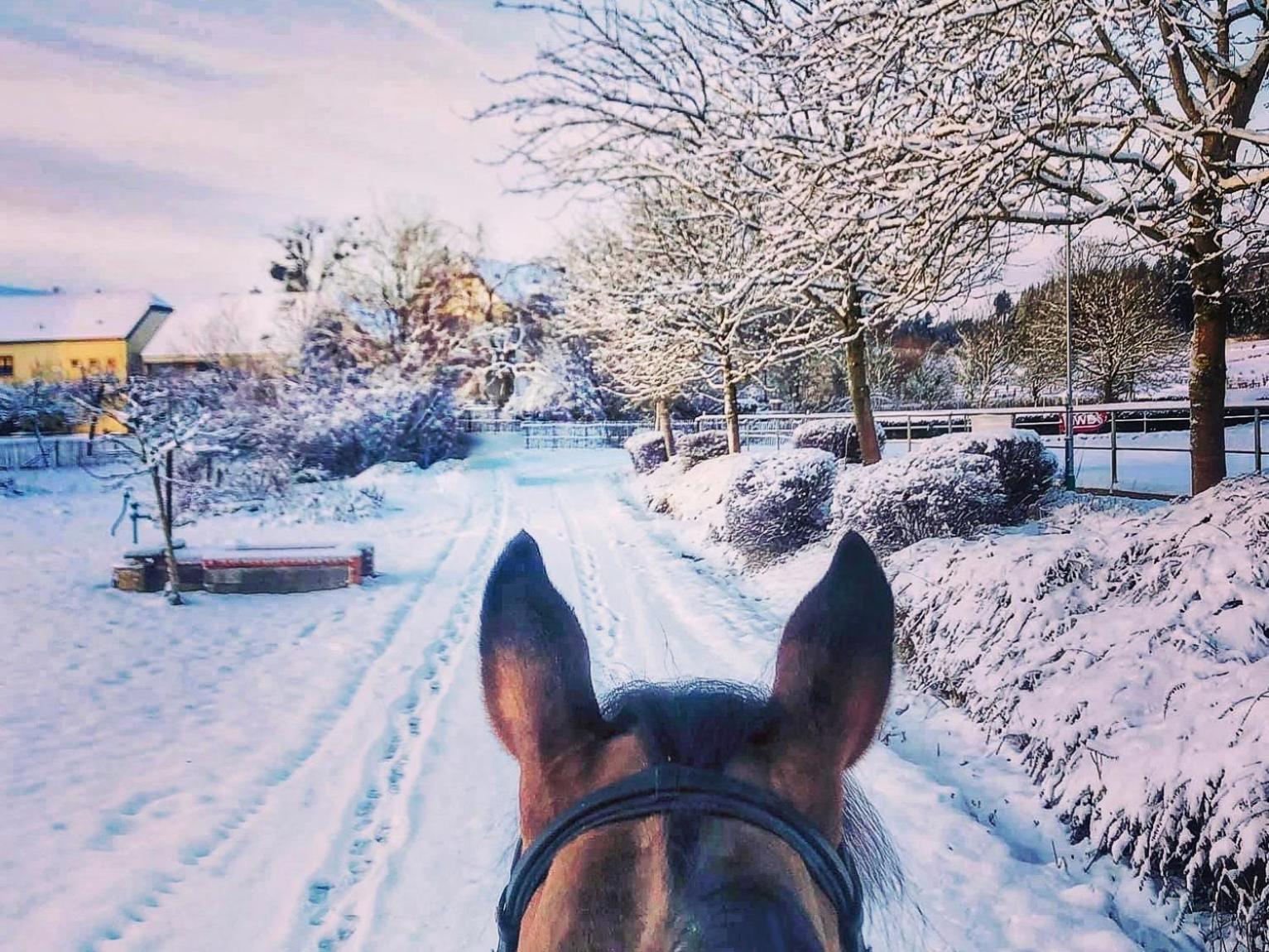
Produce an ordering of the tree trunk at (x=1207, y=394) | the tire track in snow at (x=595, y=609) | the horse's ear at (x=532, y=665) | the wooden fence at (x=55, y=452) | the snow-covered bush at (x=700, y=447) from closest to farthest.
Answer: the horse's ear at (x=532, y=665) → the tire track in snow at (x=595, y=609) → the tree trunk at (x=1207, y=394) → the wooden fence at (x=55, y=452) → the snow-covered bush at (x=700, y=447)

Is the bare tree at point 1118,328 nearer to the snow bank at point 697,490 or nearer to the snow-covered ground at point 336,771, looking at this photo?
the snow-covered ground at point 336,771

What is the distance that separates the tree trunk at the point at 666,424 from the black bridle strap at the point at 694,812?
428 inches

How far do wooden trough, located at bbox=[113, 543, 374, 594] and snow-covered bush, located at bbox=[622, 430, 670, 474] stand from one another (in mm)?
5316

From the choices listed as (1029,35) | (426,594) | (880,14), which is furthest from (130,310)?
(1029,35)

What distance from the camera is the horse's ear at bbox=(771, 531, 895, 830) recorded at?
2.77 feet

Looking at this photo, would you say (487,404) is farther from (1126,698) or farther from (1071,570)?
(1126,698)

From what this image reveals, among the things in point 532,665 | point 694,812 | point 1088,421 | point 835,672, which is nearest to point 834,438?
point 1088,421

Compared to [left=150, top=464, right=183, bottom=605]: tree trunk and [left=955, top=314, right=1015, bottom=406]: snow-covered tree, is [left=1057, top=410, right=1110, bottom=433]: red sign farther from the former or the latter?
[left=150, top=464, right=183, bottom=605]: tree trunk

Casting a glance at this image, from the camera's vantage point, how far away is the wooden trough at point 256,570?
21.3 ft

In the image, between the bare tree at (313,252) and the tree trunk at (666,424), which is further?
the tree trunk at (666,424)

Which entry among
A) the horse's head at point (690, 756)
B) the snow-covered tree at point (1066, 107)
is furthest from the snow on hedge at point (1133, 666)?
the horse's head at point (690, 756)

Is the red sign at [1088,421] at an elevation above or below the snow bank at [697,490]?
above

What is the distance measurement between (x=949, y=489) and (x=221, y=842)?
456 cm

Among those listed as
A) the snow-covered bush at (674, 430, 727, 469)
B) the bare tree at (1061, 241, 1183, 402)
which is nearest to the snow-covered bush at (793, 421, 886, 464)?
the bare tree at (1061, 241, 1183, 402)
